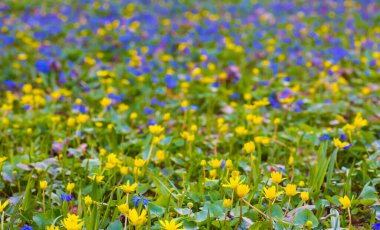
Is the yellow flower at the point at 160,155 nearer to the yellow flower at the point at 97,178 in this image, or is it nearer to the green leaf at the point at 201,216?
the yellow flower at the point at 97,178

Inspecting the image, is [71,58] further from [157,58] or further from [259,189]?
[259,189]

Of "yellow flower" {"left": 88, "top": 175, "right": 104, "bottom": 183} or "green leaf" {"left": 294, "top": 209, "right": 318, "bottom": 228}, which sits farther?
"yellow flower" {"left": 88, "top": 175, "right": 104, "bottom": 183}

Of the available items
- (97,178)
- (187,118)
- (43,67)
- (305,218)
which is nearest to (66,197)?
(97,178)

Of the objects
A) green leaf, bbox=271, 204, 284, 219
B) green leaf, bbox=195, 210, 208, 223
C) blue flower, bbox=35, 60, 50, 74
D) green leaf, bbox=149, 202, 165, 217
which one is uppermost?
blue flower, bbox=35, 60, 50, 74

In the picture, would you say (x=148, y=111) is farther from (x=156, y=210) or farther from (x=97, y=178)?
(x=156, y=210)

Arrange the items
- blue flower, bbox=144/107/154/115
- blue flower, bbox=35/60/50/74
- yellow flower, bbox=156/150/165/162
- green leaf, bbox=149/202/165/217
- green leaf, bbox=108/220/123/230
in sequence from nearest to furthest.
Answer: green leaf, bbox=108/220/123/230
green leaf, bbox=149/202/165/217
yellow flower, bbox=156/150/165/162
blue flower, bbox=144/107/154/115
blue flower, bbox=35/60/50/74

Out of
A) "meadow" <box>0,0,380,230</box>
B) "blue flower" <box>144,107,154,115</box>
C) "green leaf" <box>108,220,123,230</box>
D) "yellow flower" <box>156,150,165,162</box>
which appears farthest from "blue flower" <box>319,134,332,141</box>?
"green leaf" <box>108,220,123,230</box>

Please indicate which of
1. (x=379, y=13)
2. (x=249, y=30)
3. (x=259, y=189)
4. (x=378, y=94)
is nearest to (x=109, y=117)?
(x=259, y=189)

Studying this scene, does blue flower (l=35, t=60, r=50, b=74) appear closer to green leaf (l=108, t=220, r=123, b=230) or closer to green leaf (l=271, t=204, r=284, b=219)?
green leaf (l=108, t=220, r=123, b=230)

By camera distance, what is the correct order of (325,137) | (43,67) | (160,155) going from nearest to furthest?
(160,155)
(325,137)
(43,67)

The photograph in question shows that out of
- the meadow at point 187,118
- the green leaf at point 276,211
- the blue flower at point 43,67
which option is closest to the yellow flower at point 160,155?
the meadow at point 187,118
